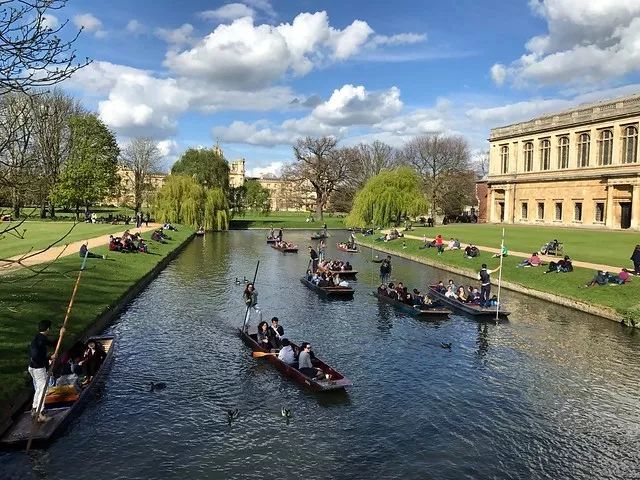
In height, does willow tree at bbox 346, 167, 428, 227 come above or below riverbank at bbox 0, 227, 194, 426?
above

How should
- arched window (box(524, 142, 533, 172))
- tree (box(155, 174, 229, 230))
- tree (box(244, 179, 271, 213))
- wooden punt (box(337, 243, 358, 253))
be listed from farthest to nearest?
tree (box(244, 179, 271, 213)) < arched window (box(524, 142, 533, 172)) < tree (box(155, 174, 229, 230)) < wooden punt (box(337, 243, 358, 253))

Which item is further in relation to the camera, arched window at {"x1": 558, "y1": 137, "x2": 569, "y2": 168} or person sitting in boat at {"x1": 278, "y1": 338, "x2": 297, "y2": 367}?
arched window at {"x1": 558, "y1": 137, "x2": 569, "y2": 168}

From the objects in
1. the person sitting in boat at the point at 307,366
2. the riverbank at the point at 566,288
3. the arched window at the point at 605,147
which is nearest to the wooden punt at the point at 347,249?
the riverbank at the point at 566,288

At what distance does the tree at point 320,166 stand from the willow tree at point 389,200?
2308 cm

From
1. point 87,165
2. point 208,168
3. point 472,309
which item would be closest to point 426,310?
point 472,309

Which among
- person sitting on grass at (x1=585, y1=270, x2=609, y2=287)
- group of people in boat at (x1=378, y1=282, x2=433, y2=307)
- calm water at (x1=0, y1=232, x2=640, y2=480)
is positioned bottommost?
calm water at (x1=0, y1=232, x2=640, y2=480)

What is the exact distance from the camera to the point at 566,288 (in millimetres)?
26438

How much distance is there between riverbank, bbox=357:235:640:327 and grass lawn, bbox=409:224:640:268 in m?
4.66

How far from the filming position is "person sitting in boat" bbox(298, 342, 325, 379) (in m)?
14.2

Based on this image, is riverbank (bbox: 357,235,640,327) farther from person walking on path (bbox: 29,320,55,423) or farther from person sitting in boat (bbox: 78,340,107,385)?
person walking on path (bbox: 29,320,55,423)

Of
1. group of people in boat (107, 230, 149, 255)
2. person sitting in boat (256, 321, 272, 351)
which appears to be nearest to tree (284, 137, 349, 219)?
group of people in boat (107, 230, 149, 255)

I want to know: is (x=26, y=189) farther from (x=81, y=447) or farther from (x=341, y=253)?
Result: (x=341, y=253)

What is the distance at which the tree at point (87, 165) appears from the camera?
61.2m

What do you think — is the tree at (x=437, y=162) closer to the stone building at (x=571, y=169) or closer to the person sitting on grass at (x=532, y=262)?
the stone building at (x=571, y=169)
